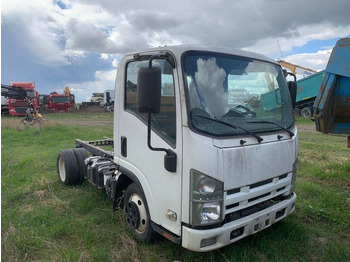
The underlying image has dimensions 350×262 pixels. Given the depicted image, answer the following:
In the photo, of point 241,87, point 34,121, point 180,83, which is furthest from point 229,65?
point 34,121

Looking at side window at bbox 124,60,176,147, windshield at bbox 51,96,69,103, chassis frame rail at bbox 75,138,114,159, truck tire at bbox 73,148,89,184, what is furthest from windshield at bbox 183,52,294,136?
windshield at bbox 51,96,69,103

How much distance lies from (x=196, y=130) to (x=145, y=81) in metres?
0.62

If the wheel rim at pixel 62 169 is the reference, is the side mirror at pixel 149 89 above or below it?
above

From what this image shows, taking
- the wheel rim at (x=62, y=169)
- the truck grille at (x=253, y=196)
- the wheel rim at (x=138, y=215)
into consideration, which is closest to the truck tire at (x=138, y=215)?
the wheel rim at (x=138, y=215)

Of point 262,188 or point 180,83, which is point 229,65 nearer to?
point 180,83

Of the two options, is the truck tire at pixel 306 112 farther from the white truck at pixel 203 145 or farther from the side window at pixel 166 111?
the side window at pixel 166 111

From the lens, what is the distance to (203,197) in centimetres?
251

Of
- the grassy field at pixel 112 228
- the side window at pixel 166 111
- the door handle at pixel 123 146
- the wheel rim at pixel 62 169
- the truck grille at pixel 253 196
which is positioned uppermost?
the side window at pixel 166 111

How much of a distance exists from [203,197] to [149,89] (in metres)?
1.06

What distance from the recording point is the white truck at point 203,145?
8.23ft

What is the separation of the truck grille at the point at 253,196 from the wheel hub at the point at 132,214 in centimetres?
110

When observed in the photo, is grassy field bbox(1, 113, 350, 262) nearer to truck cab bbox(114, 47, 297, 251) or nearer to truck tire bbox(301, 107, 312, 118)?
truck cab bbox(114, 47, 297, 251)

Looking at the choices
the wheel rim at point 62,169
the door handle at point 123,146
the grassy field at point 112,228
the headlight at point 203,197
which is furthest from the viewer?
the wheel rim at point 62,169

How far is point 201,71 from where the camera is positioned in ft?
8.82
